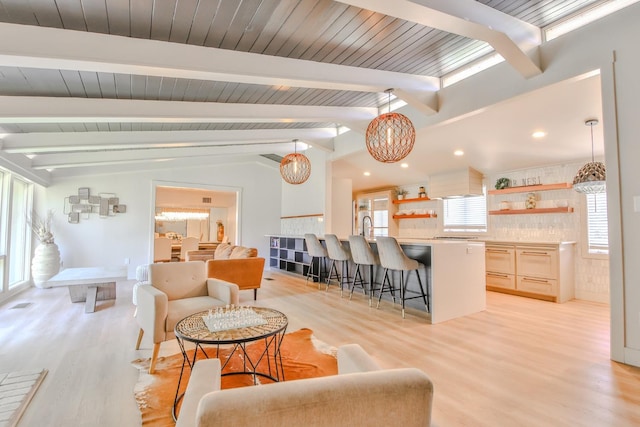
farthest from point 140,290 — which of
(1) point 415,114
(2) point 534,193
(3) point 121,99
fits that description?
(2) point 534,193

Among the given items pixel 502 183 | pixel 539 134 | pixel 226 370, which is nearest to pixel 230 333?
pixel 226 370

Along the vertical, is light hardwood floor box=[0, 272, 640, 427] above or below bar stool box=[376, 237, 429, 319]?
below

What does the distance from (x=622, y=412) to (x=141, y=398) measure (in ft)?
9.77

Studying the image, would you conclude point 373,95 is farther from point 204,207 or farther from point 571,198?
point 204,207

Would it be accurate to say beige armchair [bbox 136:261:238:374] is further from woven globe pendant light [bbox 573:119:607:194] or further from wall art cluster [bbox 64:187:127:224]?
wall art cluster [bbox 64:187:127:224]

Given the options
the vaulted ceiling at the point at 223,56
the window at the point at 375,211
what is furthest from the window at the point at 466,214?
the vaulted ceiling at the point at 223,56

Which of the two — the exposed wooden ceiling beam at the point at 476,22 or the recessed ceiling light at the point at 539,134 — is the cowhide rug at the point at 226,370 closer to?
the exposed wooden ceiling beam at the point at 476,22

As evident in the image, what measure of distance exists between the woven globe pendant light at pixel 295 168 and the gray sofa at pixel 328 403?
4.86m

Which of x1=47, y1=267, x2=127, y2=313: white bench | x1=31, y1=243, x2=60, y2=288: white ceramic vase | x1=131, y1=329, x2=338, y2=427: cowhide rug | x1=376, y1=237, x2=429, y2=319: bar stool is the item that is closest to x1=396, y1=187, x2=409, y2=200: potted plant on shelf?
x1=376, y1=237, x2=429, y2=319: bar stool

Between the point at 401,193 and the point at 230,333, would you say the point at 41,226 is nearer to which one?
the point at 230,333

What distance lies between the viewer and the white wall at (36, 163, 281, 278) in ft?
20.7

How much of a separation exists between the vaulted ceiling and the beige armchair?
5.76 feet

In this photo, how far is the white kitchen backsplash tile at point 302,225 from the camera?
715 centimetres

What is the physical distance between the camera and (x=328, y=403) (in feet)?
2.42
